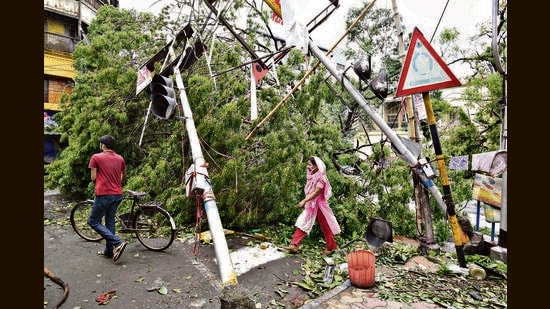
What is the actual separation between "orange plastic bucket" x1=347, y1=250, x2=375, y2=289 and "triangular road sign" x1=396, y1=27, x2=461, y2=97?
2.67 metres

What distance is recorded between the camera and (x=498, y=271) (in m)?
4.98

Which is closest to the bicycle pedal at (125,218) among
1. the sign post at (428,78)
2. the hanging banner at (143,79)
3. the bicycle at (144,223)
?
the bicycle at (144,223)

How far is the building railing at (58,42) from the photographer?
68.7ft

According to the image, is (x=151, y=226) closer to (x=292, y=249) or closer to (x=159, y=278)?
(x=159, y=278)

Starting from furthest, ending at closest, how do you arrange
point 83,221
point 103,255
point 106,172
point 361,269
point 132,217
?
point 83,221
point 132,217
point 103,255
point 106,172
point 361,269

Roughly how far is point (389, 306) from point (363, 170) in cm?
395

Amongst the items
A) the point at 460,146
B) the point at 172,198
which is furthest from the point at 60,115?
the point at 460,146

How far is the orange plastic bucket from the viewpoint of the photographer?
4555 mm

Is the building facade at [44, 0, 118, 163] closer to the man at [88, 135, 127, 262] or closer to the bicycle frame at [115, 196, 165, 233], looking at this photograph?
the bicycle frame at [115, 196, 165, 233]

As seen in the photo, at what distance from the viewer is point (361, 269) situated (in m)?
4.62

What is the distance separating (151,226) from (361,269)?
415 cm

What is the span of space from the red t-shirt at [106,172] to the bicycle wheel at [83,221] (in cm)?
105

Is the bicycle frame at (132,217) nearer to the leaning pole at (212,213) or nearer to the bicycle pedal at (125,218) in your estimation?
the bicycle pedal at (125,218)

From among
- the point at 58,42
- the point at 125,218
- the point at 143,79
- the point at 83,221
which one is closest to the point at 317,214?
the point at 125,218
